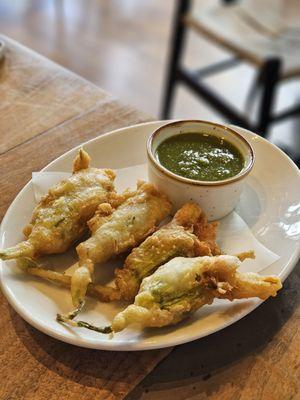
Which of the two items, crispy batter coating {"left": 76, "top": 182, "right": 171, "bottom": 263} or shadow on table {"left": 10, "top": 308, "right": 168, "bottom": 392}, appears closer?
shadow on table {"left": 10, "top": 308, "right": 168, "bottom": 392}

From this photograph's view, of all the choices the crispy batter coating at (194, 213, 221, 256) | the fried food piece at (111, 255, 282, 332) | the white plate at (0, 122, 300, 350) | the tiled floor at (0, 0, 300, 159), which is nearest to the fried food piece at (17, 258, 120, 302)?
the white plate at (0, 122, 300, 350)

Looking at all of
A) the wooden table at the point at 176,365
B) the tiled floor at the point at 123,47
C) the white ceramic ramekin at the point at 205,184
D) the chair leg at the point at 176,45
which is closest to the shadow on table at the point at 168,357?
the wooden table at the point at 176,365

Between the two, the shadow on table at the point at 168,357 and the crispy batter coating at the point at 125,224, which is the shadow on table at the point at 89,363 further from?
the crispy batter coating at the point at 125,224

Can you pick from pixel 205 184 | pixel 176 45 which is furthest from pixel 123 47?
pixel 205 184

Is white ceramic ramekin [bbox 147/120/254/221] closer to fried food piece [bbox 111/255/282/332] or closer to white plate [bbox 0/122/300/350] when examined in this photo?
white plate [bbox 0/122/300/350]

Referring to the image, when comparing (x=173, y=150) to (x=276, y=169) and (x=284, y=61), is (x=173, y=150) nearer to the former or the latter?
(x=276, y=169)

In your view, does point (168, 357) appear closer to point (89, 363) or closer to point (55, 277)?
point (89, 363)
